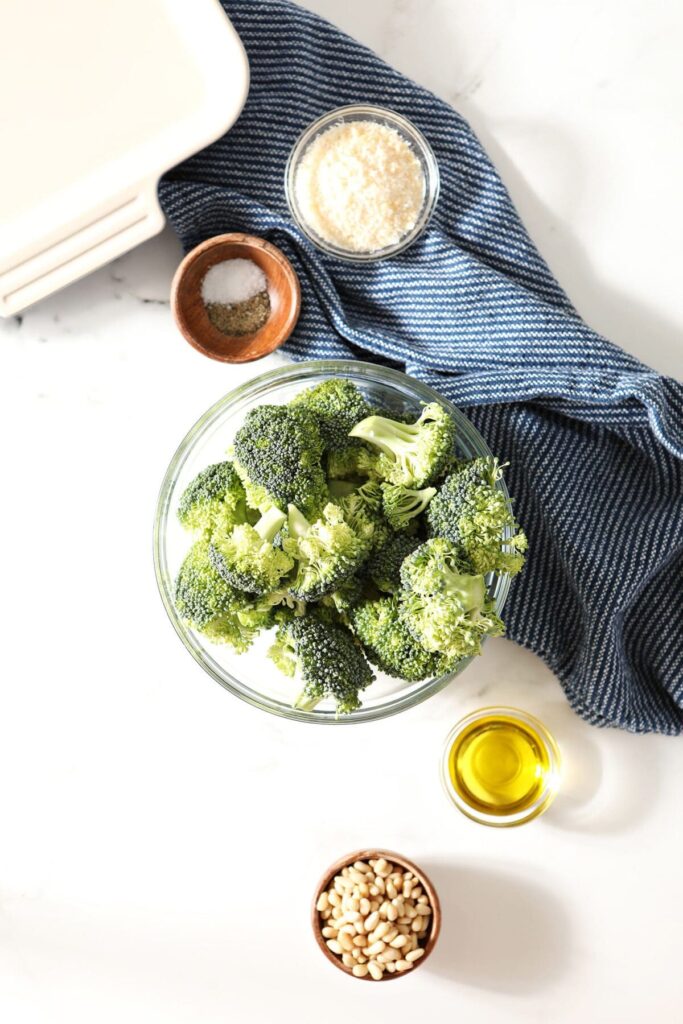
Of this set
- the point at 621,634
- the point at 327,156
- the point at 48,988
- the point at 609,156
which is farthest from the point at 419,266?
the point at 48,988

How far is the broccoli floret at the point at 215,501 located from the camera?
1.35 m

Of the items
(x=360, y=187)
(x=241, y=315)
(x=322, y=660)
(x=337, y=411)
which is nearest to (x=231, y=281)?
(x=241, y=315)

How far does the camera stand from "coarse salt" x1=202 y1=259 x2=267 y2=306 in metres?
1.61

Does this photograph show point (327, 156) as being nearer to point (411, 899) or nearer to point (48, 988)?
point (411, 899)

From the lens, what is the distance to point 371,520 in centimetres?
132

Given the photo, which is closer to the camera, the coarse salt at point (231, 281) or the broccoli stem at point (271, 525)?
the broccoli stem at point (271, 525)

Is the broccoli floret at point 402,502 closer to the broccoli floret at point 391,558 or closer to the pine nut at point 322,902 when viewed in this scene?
the broccoli floret at point 391,558

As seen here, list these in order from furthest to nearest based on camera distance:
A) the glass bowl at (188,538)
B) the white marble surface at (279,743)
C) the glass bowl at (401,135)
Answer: the white marble surface at (279,743)
the glass bowl at (401,135)
the glass bowl at (188,538)

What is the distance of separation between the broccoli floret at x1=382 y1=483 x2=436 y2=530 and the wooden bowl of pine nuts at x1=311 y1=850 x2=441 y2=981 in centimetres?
70

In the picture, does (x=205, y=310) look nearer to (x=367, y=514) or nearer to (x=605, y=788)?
(x=367, y=514)

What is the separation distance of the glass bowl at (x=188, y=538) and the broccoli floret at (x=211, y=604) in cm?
14

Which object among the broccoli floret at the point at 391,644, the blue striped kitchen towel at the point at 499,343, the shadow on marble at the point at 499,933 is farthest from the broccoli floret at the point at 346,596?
the shadow on marble at the point at 499,933

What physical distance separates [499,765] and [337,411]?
794mm

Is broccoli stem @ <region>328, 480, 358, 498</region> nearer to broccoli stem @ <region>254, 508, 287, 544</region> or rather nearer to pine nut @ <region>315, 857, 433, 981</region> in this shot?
broccoli stem @ <region>254, 508, 287, 544</region>
